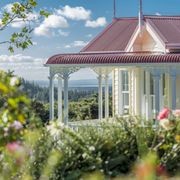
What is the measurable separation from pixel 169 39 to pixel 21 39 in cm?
734

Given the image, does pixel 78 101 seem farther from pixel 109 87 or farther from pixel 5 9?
pixel 5 9

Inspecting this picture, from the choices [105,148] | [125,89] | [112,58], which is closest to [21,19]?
[112,58]

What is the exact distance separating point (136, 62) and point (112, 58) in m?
0.88

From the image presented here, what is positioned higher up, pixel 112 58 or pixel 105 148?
pixel 112 58

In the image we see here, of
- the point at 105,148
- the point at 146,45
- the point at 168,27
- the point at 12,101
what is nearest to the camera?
the point at 12,101

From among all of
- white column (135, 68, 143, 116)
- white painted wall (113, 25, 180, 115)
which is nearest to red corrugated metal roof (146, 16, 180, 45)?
white painted wall (113, 25, 180, 115)

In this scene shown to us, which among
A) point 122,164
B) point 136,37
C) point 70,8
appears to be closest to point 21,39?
point 122,164

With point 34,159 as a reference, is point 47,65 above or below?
above

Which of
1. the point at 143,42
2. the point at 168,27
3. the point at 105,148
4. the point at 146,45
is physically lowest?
the point at 105,148

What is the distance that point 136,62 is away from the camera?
19.6 m

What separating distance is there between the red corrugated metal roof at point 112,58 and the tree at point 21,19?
15.1 feet

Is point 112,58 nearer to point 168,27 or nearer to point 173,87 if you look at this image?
point 173,87

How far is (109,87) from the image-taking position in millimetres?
27266

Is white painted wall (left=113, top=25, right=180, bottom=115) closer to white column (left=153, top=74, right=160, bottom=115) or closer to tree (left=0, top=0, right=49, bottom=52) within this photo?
white column (left=153, top=74, right=160, bottom=115)
